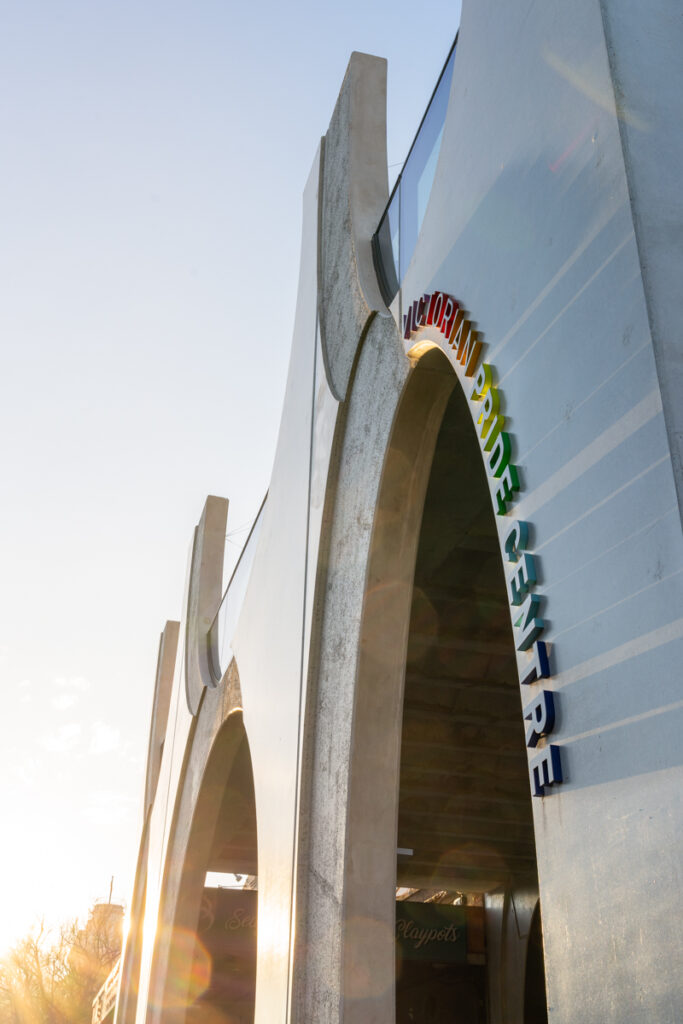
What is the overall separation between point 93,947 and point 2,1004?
272 inches

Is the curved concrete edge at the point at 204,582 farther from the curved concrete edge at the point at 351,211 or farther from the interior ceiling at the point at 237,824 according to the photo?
the curved concrete edge at the point at 351,211

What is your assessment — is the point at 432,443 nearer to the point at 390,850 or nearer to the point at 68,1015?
the point at 390,850

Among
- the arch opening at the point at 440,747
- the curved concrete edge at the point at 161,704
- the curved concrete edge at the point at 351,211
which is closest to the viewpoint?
the arch opening at the point at 440,747

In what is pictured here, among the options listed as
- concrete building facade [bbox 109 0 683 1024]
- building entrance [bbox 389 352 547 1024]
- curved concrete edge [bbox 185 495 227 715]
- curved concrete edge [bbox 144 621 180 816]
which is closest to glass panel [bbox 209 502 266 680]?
concrete building facade [bbox 109 0 683 1024]

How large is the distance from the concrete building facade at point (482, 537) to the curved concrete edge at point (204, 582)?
1.76 meters

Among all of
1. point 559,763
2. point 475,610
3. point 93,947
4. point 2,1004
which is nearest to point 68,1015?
point 2,1004

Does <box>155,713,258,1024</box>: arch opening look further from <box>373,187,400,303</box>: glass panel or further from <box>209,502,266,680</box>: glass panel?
<box>373,187,400,303</box>: glass panel

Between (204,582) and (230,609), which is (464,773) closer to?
(230,609)

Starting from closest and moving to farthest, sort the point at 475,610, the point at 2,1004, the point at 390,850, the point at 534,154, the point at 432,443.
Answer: the point at 534,154
the point at 390,850
the point at 432,443
the point at 475,610
the point at 2,1004

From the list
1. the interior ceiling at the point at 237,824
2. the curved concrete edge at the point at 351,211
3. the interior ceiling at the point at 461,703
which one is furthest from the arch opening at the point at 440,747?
the interior ceiling at the point at 237,824

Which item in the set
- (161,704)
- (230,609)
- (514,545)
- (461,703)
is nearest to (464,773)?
(461,703)

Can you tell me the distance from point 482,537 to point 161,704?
16496 millimetres

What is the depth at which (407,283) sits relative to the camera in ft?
23.9

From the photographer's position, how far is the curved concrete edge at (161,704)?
24.5 meters
